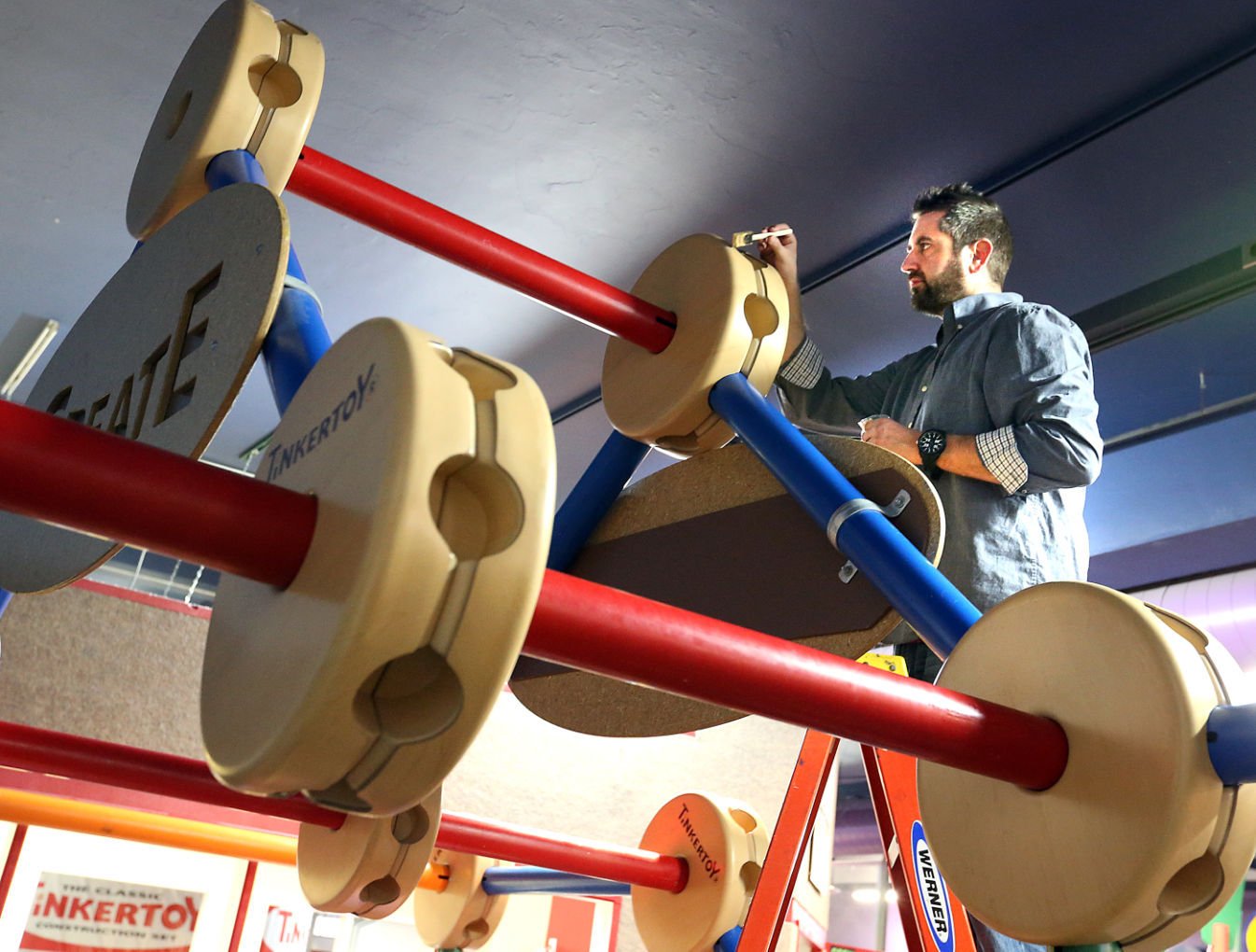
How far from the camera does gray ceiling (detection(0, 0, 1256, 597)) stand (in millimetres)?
2619

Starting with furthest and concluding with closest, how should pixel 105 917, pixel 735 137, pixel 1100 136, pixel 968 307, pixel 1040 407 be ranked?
pixel 105 917 → pixel 735 137 → pixel 1100 136 → pixel 968 307 → pixel 1040 407

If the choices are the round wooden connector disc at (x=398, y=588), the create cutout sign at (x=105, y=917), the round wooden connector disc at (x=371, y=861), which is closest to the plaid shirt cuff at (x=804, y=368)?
the round wooden connector disc at (x=371, y=861)

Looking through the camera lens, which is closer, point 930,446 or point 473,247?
point 473,247

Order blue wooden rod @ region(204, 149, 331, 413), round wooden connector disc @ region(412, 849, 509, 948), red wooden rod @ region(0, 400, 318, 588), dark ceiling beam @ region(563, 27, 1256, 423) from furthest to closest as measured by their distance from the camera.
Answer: dark ceiling beam @ region(563, 27, 1256, 423) → round wooden connector disc @ region(412, 849, 509, 948) → blue wooden rod @ region(204, 149, 331, 413) → red wooden rod @ region(0, 400, 318, 588)

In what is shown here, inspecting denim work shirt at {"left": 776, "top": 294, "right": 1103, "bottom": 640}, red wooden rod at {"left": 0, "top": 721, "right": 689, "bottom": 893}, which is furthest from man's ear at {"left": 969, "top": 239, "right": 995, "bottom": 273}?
red wooden rod at {"left": 0, "top": 721, "right": 689, "bottom": 893}

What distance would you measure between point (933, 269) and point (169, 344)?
5.02 feet

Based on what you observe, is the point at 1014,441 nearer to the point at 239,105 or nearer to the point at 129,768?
the point at 239,105

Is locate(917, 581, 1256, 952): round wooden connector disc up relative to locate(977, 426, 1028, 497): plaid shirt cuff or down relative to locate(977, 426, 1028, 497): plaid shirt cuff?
down

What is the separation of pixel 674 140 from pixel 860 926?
856 cm

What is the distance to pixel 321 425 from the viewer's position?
59cm

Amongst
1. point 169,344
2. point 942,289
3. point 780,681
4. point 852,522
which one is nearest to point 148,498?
point 780,681

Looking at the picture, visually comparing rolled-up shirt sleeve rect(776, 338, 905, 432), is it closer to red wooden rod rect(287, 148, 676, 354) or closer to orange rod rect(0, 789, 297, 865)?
red wooden rod rect(287, 148, 676, 354)

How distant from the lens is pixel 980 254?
2125mm

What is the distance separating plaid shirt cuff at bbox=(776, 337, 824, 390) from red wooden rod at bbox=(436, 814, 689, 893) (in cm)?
86
